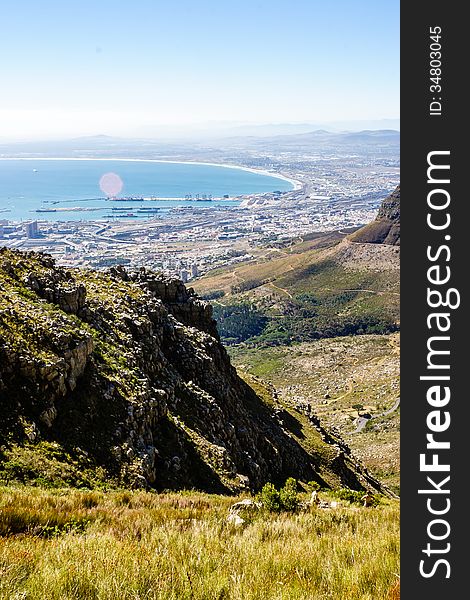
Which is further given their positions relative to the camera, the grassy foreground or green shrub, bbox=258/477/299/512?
green shrub, bbox=258/477/299/512

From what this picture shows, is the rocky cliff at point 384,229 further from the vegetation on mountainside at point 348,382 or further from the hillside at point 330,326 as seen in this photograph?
the vegetation on mountainside at point 348,382

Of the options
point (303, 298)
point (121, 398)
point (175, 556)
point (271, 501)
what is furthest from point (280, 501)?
point (303, 298)

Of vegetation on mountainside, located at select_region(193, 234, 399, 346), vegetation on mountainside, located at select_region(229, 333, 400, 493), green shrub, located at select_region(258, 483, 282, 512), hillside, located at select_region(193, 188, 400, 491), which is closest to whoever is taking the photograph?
green shrub, located at select_region(258, 483, 282, 512)

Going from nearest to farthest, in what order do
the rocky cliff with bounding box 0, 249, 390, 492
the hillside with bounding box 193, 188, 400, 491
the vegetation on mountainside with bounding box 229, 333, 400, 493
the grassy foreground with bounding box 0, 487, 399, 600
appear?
the grassy foreground with bounding box 0, 487, 399, 600
the rocky cliff with bounding box 0, 249, 390, 492
the vegetation on mountainside with bounding box 229, 333, 400, 493
the hillside with bounding box 193, 188, 400, 491

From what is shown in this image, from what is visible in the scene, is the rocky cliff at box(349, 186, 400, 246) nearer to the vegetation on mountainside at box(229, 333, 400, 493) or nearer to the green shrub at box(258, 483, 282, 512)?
the vegetation on mountainside at box(229, 333, 400, 493)

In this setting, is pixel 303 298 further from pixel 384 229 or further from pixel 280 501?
pixel 280 501

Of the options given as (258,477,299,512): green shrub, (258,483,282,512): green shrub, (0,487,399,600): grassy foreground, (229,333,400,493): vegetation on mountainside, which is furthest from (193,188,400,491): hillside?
(0,487,399,600): grassy foreground

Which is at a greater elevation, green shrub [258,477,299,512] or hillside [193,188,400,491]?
green shrub [258,477,299,512]
